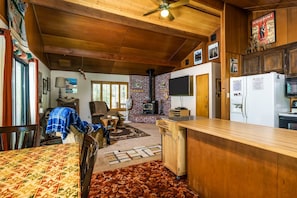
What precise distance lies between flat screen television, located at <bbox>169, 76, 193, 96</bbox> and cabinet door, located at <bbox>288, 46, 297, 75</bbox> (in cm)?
295

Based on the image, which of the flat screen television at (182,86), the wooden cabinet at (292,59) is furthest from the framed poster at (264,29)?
the flat screen television at (182,86)

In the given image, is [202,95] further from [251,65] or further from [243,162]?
[243,162]

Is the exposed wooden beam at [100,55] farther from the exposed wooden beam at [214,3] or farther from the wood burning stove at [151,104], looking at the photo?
the exposed wooden beam at [214,3]

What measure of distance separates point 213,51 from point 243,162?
188 inches

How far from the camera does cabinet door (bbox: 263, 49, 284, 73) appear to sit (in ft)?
11.5

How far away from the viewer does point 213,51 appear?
5.41 meters

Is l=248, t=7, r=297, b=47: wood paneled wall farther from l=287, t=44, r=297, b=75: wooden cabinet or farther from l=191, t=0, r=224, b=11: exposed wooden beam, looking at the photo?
l=191, t=0, r=224, b=11: exposed wooden beam

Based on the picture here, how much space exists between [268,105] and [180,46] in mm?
3809

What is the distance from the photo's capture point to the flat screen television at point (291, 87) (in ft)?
10.5

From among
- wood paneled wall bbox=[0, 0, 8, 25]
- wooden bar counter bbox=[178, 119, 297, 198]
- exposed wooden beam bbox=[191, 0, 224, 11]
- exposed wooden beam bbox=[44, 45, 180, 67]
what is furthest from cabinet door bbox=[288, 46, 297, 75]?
wood paneled wall bbox=[0, 0, 8, 25]

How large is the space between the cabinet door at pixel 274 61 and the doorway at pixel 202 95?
1.74 m

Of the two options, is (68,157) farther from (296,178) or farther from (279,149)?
(296,178)

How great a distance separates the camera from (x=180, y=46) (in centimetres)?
609

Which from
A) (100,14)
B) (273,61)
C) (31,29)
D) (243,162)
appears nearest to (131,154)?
(243,162)
